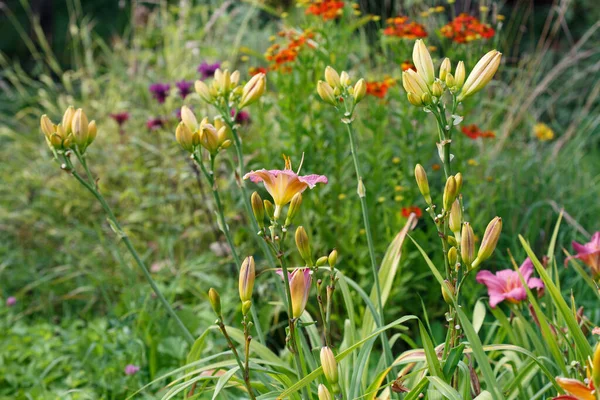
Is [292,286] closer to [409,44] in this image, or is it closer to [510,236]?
[409,44]

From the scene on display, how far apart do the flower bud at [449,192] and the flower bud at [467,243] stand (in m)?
0.05

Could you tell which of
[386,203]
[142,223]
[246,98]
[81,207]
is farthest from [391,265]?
[81,207]

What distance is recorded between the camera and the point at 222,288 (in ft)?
9.26

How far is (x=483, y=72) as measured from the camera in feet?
4.11

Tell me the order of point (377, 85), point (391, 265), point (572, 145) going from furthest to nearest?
point (572, 145) → point (377, 85) → point (391, 265)

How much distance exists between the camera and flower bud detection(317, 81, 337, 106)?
1433 millimetres

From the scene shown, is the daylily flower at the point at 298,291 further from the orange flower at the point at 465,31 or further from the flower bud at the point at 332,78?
the orange flower at the point at 465,31

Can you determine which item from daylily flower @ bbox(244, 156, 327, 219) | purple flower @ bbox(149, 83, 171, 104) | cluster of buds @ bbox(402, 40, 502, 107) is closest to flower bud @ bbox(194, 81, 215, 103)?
daylily flower @ bbox(244, 156, 327, 219)

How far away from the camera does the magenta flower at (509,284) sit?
157 cm

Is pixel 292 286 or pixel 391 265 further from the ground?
pixel 292 286

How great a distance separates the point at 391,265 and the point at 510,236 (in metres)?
1.42

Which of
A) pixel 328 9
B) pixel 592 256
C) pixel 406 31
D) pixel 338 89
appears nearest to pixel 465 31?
pixel 406 31

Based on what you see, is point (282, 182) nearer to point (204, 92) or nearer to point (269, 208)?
point (269, 208)

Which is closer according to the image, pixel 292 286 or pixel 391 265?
pixel 292 286
